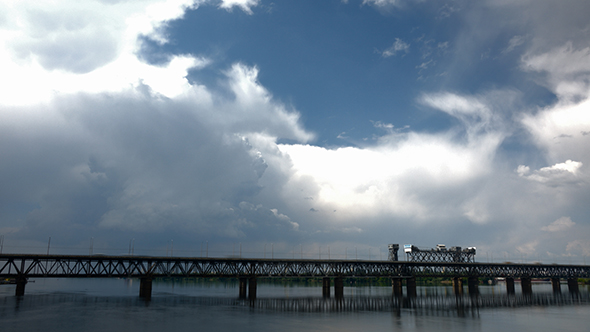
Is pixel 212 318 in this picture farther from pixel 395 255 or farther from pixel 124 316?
pixel 395 255

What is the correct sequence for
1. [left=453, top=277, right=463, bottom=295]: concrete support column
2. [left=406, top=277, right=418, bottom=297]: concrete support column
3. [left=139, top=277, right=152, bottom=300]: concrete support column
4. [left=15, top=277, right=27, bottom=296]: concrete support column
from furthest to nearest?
[left=453, top=277, right=463, bottom=295]: concrete support column, [left=406, top=277, right=418, bottom=297]: concrete support column, [left=139, top=277, right=152, bottom=300]: concrete support column, [left=15, top=277, right=27, bottom=296]: concrete support column

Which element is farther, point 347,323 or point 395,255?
point 395,255

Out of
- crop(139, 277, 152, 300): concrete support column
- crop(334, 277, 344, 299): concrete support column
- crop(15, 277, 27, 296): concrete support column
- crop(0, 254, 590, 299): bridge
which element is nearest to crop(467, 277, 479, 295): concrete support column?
crop(0, 254, 590, 299): bridge

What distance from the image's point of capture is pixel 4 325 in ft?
165

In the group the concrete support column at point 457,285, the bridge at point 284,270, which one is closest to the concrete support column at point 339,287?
the bridge at point 284,270

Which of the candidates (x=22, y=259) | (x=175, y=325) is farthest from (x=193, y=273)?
(x=175, y=325)

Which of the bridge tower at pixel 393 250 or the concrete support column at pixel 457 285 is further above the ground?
the bridge tower at pixel 393 250

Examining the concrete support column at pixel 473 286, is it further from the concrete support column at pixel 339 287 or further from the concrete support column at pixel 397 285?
the concrete support column at pixel 339 287

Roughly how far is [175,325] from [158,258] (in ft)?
174

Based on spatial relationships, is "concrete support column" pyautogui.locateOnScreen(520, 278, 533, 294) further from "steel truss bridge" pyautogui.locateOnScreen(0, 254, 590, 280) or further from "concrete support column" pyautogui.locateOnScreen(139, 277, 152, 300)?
"concrete support column" pyautogui.locateOnScreen(139, 277, 152, 300)

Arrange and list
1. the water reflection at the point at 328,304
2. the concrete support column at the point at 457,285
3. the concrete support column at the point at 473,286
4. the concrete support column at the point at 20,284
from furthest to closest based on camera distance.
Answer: the concrete support column at the point at 457,285, the concrete support column at the point at 473,286, the concrete support column at the point at 20,284, the water reflection at the point at 328,304

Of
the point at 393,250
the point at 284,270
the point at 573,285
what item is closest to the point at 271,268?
the point at 284,270

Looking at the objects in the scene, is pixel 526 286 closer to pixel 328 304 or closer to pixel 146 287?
pixel 328 304

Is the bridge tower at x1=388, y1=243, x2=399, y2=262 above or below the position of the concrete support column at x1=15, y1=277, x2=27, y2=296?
above
